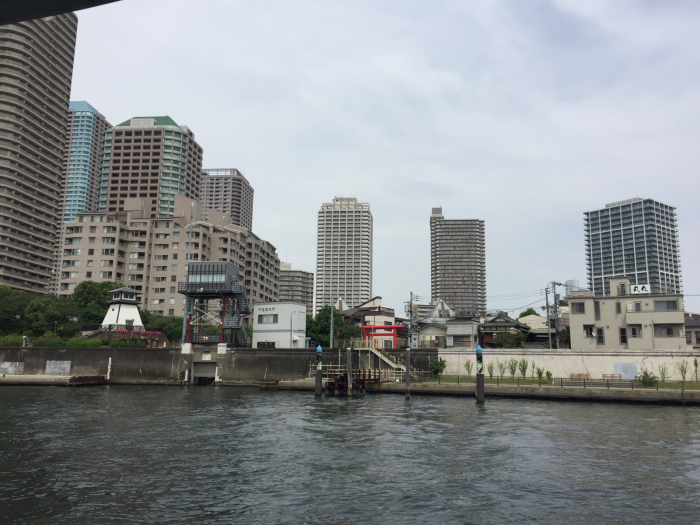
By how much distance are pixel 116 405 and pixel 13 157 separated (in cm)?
12285

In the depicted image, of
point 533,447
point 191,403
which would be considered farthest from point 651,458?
point 191,403

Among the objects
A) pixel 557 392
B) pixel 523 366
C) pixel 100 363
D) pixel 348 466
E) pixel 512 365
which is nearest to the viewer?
pixel 348 466

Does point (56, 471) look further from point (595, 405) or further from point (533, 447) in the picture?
point (595, 405)

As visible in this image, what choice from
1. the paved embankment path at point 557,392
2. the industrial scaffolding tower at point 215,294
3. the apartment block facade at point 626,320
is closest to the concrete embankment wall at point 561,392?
the paved embankment path at point 557,392

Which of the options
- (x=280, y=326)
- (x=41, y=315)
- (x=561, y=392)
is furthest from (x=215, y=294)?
(x=561, y=392)

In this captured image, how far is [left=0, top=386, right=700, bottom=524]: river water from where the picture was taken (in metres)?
18.4

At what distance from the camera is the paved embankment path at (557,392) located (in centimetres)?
4903

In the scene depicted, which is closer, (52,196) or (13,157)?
(13,157)

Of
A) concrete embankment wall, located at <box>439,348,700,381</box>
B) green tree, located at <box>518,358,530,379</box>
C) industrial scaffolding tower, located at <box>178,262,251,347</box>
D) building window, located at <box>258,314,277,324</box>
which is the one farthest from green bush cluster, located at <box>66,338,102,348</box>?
green tree, located at <box>518,358,530,379</box>

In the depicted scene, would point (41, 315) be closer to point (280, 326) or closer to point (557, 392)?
point (280, 326)

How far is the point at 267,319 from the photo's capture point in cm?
8144

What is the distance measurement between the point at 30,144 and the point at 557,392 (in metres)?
153

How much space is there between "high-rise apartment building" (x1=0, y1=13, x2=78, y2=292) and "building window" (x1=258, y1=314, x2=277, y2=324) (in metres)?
89.1

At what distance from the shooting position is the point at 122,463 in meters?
25.1
